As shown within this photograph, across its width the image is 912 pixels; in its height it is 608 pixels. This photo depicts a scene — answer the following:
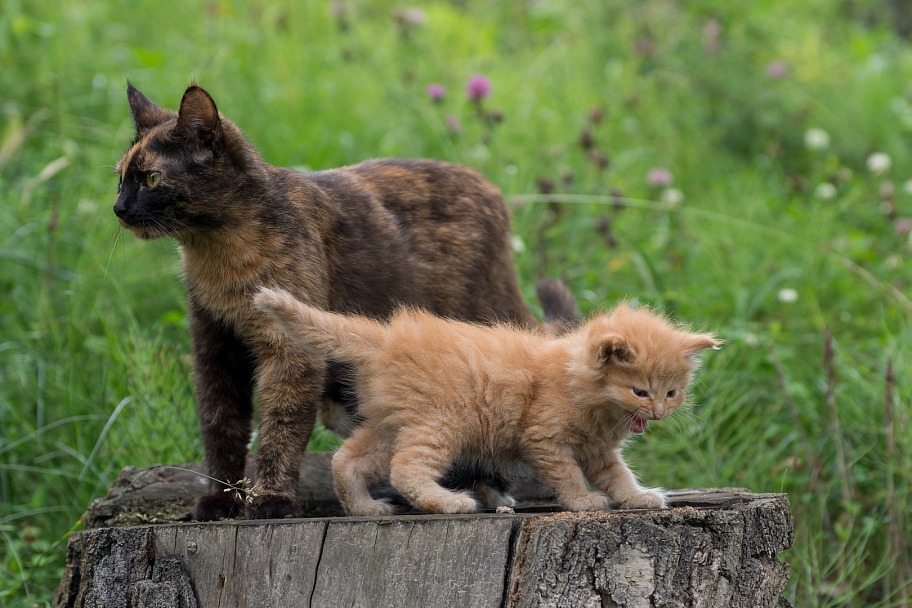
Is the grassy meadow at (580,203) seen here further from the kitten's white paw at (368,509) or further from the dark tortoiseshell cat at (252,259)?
the kitten's white paw at (368,509)

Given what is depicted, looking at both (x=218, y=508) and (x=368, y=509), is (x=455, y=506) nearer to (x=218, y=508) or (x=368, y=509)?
(x=368, y=509)

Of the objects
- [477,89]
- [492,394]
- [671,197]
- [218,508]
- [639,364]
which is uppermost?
[477,89]

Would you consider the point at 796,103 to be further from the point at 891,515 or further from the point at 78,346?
the point at 78,346

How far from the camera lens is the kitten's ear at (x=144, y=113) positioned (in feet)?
10.2

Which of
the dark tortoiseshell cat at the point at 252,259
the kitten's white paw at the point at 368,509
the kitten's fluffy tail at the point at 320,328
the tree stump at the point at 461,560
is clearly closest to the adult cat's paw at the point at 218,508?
the dark tortoiseshell cat at the point at 252,259

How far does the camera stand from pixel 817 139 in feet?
21.6

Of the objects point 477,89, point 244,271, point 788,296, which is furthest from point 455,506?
point 477,89

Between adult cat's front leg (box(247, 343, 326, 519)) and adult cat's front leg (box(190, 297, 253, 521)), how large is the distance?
211 mm

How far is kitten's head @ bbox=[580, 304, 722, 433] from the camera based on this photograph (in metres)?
2.70

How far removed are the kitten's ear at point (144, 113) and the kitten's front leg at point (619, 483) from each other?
173 centimetres

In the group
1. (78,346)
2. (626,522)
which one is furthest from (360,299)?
(78,346)

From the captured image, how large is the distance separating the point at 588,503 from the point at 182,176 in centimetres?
152

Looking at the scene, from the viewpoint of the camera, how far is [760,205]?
5957 mm

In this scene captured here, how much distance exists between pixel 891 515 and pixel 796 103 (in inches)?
172
